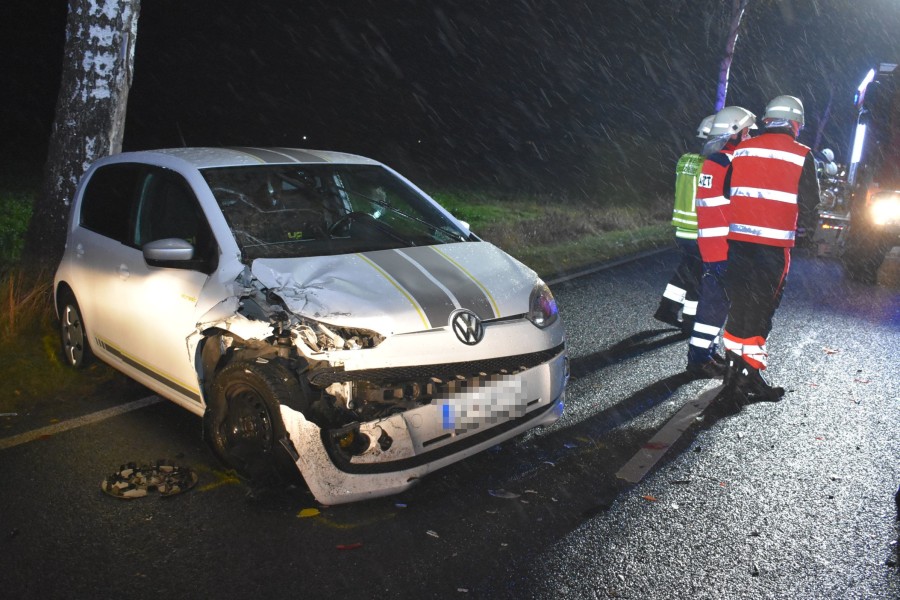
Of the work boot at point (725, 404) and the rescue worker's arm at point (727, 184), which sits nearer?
the work boot at point (725, 404)

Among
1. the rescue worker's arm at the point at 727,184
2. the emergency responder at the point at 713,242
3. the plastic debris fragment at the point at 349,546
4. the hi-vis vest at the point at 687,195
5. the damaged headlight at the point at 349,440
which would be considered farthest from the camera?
the hi-vis vest at the point at 687,195

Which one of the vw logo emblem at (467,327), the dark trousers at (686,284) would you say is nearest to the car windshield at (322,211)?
the vw logo emblem at (467,327)

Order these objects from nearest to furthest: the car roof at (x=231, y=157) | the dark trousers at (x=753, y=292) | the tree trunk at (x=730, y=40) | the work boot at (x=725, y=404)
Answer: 1. the car roof at (x=231, y=157)
2. the work boot at (x=725, y=404)
3. the dark trousers at (x=753, y=292)
4. the tree trunk at (x=730, y=40)

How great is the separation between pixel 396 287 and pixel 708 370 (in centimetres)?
320

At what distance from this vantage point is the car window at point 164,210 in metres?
4.94

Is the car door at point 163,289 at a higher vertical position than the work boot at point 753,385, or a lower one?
higher

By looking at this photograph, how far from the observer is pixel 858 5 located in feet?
174

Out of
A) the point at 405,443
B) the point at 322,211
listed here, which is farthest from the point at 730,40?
the point at 405,443

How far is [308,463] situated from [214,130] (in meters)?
29.6

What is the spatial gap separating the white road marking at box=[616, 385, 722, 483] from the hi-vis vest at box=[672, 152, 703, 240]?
5.35 ft

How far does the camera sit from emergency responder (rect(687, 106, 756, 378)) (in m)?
6.18

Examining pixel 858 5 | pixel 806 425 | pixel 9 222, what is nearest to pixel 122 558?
pixel 806 425

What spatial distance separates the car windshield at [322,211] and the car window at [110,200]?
29.6 inches

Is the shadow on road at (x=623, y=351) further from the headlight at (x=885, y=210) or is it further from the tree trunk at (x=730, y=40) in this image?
the tree trunk at (x=730, y=40)
